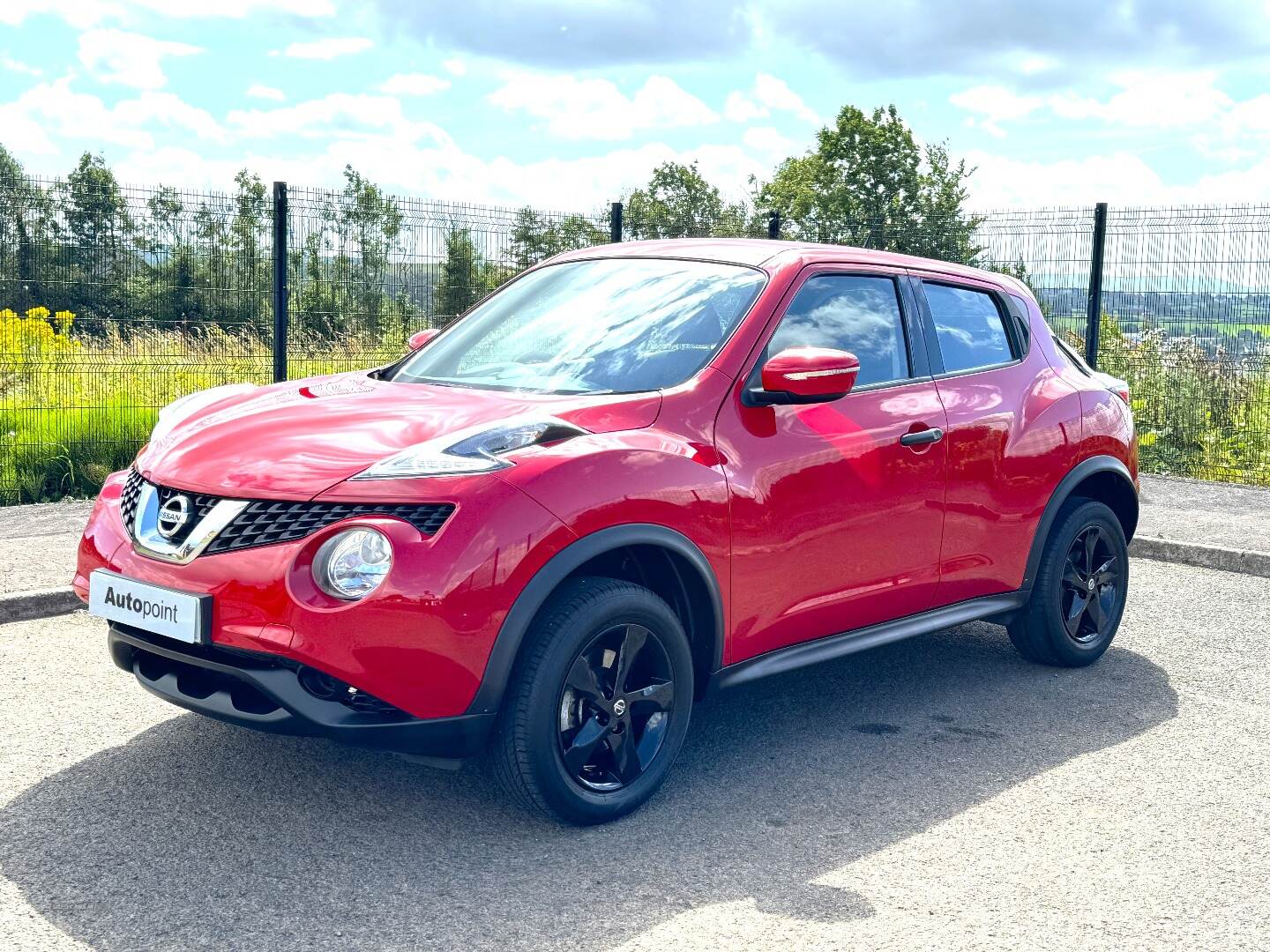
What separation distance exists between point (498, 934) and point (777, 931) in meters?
0.70

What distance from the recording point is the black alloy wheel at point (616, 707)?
157 inches

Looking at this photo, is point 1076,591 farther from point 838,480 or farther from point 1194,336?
point 1194,336

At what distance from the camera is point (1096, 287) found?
12852mm

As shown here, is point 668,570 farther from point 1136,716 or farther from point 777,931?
point 1136,716

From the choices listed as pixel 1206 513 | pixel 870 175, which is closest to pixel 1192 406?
pixel 1206 513

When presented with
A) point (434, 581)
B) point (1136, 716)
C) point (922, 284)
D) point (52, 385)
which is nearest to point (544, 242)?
point (52, 385)

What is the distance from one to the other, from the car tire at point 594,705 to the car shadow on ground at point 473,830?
143mm

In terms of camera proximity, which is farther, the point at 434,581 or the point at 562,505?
the point at 562,505

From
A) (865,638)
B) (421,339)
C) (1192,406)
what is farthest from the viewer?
(1192,406)

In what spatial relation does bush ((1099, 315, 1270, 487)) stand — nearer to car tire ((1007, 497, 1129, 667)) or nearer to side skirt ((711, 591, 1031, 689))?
car tire ((1007, 497, 1129, 667))

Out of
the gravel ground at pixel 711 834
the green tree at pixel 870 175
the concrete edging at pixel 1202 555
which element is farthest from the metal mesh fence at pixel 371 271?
the green tree at pixel 870 175

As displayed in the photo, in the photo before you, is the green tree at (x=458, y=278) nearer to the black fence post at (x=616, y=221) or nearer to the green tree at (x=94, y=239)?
the black fence post at (x=616, y=221)

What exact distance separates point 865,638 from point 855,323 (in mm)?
1175

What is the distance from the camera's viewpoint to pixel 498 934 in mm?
3346
